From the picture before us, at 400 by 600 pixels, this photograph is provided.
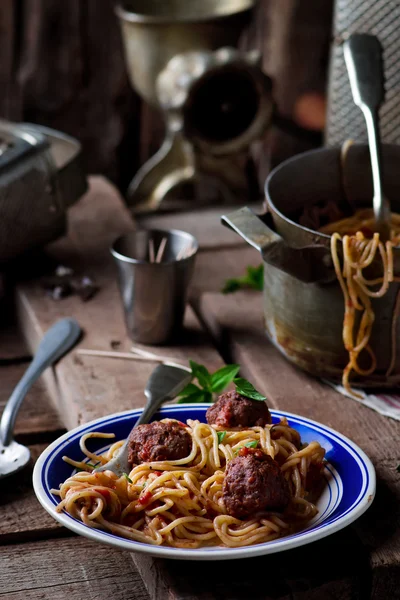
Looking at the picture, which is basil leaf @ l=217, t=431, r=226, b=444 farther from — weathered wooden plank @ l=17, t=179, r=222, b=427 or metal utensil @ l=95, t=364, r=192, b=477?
weathered wooden plank @ l=17, t=179, r=222, b=427

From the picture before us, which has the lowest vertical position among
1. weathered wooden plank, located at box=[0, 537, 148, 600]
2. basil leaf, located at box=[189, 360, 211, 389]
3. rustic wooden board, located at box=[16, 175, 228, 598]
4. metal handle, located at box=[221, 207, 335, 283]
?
weathered wooden plank, located at box=[0, 537, 148, 600]

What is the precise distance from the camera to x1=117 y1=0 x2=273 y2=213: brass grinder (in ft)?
→ 9.29

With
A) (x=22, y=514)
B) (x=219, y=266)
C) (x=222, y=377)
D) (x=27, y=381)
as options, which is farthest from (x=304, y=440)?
(x=219, y=266)

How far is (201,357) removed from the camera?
198cm

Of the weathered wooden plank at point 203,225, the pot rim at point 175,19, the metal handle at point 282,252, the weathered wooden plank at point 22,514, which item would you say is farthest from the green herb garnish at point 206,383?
the pot rim at point 175,19

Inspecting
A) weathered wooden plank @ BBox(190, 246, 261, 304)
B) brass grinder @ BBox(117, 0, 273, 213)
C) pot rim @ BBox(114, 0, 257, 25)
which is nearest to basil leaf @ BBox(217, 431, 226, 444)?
weathered wooden plank @ BBox(190, 246, 261, 304)

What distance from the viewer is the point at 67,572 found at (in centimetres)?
145

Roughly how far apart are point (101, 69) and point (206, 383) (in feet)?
6.75

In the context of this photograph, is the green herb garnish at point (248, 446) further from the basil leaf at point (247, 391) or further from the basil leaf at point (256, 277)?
the basil leaf at point (256, 277)

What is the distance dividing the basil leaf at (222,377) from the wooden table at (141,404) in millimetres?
104

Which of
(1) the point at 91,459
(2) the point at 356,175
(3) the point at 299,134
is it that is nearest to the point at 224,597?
(1) the point at 91,459

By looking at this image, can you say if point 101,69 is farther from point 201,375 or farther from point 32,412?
point 201,375

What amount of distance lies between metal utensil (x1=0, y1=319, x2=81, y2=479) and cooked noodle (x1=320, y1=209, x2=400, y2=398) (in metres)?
0.63

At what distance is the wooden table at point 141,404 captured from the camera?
1.36m
